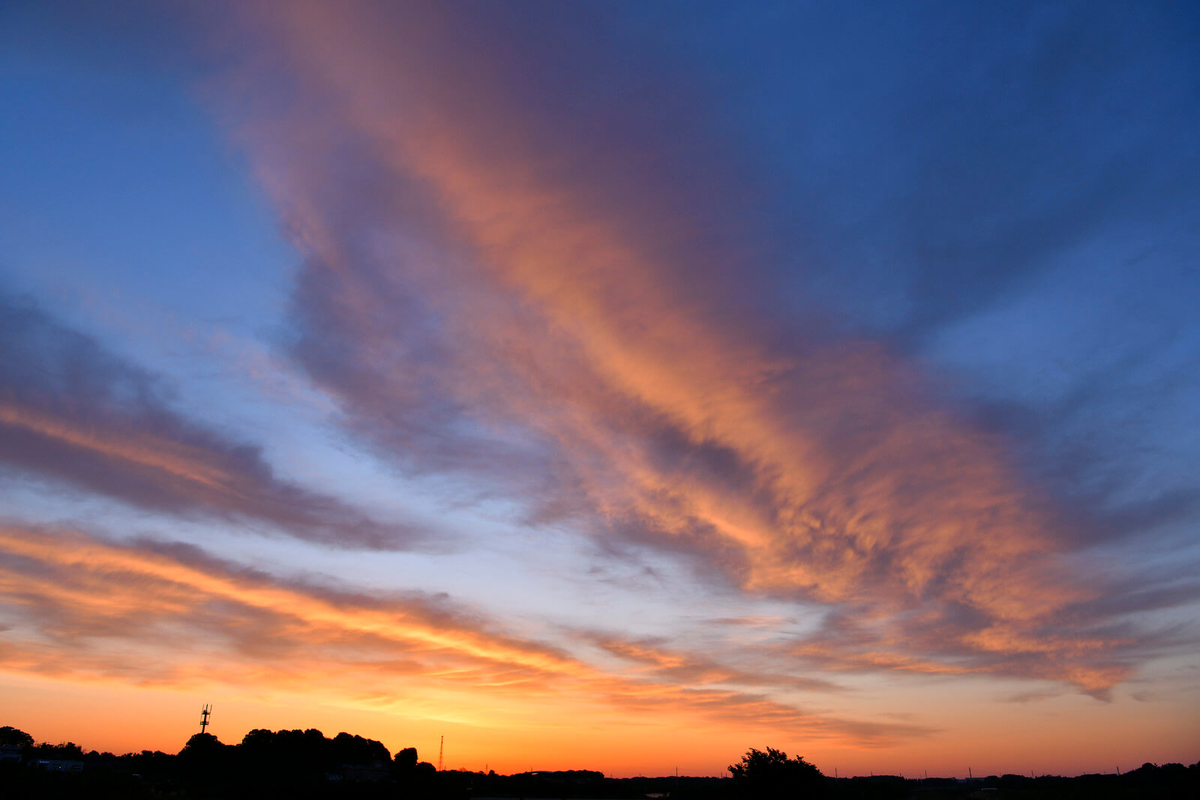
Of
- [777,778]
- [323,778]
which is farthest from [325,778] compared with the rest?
[777,778]

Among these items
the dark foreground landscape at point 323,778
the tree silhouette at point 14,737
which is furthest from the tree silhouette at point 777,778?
the tree silhouette at point 14,737

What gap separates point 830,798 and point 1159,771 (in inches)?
5447

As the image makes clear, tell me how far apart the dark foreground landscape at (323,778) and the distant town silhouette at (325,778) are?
0.12 m

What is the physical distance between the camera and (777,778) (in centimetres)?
6769

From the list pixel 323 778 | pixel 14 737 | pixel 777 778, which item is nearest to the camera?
pixel 777 778

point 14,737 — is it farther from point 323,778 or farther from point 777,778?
point 777,778

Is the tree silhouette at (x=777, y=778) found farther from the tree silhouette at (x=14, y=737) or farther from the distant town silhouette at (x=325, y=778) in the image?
the tree silhouette at (x=14, y=737)

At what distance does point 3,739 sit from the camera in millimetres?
180125

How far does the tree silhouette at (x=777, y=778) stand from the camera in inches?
2616

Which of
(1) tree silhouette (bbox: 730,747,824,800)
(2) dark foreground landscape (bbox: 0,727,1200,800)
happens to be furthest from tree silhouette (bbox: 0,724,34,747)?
(1) tree silhouette (bbox: 730,747,824,800)

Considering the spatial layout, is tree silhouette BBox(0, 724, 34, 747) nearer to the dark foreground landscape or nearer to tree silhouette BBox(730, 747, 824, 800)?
the dark foreground landscape

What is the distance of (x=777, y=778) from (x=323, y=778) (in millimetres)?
103081

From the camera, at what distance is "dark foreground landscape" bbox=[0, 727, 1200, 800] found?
47.7 m

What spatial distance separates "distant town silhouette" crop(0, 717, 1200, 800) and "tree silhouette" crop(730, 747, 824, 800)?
0.10 meters
